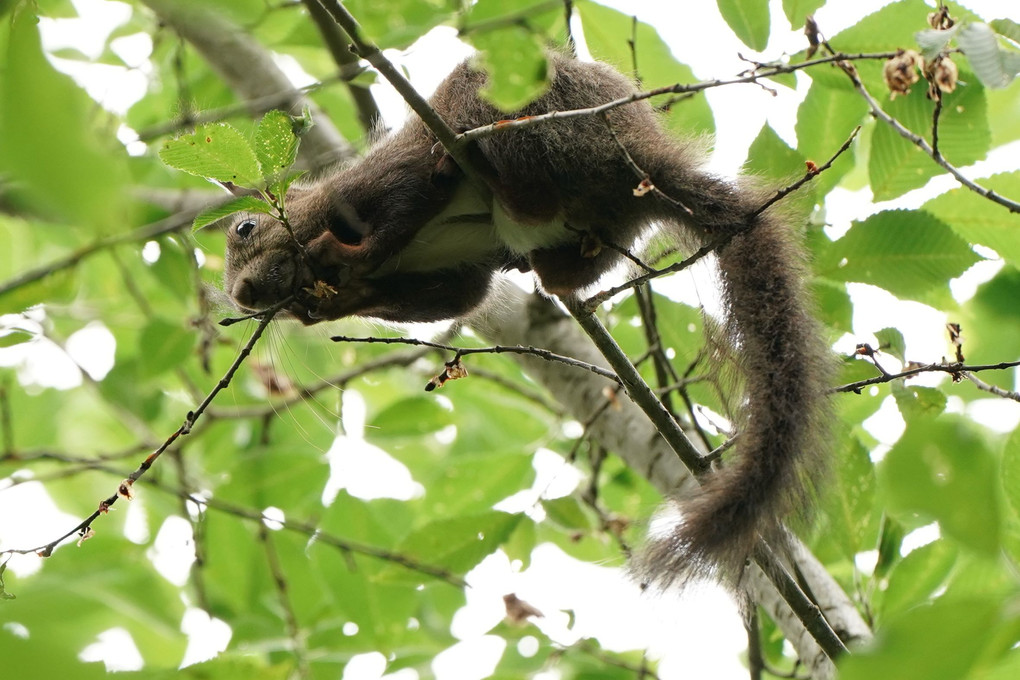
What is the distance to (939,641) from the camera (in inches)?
39.3

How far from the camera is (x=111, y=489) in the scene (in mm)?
7188

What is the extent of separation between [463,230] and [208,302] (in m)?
1.86

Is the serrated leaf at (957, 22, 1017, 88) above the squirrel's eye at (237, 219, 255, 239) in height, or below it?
below

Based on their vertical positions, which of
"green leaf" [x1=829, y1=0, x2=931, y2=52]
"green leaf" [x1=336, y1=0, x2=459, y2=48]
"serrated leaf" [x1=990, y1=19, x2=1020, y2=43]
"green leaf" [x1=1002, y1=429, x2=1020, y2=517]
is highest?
"green leaf" [x1=336, y1=0, x2=459, y2=48]

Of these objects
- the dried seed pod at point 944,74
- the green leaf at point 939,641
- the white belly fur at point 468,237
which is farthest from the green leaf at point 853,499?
the green leaf at point 939,641

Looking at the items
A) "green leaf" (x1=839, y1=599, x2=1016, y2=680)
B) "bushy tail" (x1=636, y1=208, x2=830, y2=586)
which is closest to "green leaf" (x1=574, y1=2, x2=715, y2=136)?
"bushy tail" (x1=636, y1=208, x2=830, y2=586)

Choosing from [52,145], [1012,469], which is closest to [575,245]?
[1012,469]

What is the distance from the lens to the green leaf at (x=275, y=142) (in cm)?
250

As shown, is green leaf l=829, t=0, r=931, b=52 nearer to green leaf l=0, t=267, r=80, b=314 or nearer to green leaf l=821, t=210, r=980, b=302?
green leaf l=821, t=210, r=980, b=302

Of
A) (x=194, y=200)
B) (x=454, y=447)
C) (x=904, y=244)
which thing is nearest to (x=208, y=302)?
(x=194, y=200)

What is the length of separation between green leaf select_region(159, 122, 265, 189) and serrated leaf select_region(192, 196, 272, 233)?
10 cm

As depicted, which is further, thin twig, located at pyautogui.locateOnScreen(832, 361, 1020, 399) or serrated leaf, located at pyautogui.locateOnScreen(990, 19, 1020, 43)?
thin twig, located at pyautogui.locateOnScreen(832, 361, 1020, 399)

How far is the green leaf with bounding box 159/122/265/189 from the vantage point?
2.43 meters

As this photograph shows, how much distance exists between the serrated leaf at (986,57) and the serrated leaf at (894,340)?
4.60 feet
